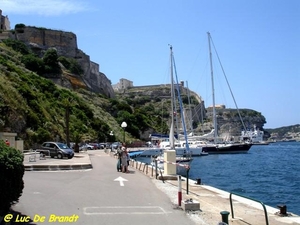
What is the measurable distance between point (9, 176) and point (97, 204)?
3919mm

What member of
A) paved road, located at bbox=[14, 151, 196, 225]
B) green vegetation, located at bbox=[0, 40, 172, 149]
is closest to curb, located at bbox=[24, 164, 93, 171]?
paved road, located at bbox=[14, 151, 196, 225]

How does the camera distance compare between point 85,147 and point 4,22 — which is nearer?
point 85,147

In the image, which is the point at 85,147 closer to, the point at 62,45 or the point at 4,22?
the point at 62,45

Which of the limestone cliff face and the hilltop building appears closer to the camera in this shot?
the limestone cliff face

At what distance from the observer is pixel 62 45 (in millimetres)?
116188

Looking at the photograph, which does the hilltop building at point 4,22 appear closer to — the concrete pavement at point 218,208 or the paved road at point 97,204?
the paved road at point 97,204

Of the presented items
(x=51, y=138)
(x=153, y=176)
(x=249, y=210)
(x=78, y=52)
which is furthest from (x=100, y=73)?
(x=249, y=210)

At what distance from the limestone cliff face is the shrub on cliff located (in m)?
95.1

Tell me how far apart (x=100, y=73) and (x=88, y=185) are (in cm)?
→ 12034

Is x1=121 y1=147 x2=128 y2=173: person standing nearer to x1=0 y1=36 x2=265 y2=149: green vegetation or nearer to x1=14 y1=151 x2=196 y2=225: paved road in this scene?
x1=14 y1=151 x2=196 y2=225: paved road

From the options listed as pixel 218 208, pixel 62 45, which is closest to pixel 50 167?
pixel 218 208

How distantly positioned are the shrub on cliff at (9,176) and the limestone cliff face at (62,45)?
312 feet

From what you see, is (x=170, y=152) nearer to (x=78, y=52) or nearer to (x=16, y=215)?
(x=16, y=215)

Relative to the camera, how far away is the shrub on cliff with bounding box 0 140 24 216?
781 cm
